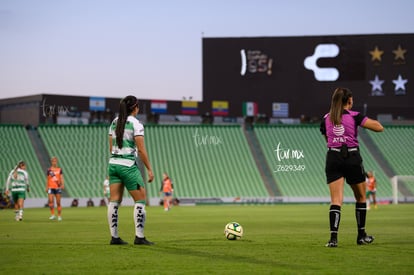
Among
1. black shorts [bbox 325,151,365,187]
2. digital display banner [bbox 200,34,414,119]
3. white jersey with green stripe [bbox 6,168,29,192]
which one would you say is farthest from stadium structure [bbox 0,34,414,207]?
black shorts [bbox 325,151,365,187]

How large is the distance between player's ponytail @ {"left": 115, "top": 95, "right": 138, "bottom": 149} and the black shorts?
349 centimetres

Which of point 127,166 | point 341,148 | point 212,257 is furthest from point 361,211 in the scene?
point 127,166

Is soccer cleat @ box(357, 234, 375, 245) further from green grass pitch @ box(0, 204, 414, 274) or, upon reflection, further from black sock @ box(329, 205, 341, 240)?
black sock @ box(329, 205, 341, 240)

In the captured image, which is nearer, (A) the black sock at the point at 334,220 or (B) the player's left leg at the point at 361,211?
(A) the black sock at the point at 334,220

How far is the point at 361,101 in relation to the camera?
2443 inches

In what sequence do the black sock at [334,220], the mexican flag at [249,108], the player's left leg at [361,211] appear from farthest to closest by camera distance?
the mexican flag at [249,108] → the player's left leg at [361,211] → the black sock at [334,220]

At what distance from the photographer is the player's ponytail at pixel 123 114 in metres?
12.6

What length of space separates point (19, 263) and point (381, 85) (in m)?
55.0

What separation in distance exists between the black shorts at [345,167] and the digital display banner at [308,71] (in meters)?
49.8

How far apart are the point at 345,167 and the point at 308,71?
50438 millimetres

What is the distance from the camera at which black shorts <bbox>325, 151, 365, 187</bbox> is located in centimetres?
1222

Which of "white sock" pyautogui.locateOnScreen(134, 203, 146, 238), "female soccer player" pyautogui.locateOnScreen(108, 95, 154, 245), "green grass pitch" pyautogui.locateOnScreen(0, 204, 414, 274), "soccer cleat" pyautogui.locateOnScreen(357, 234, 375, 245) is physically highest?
"female soccer player" pyautogui.locateOnScreen(108, 95, 154, 245)

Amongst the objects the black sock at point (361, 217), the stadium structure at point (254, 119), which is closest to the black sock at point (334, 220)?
the black sock at point (361, 217)

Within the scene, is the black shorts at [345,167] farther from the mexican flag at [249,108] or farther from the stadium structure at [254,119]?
the mexican flag at [249,108]
